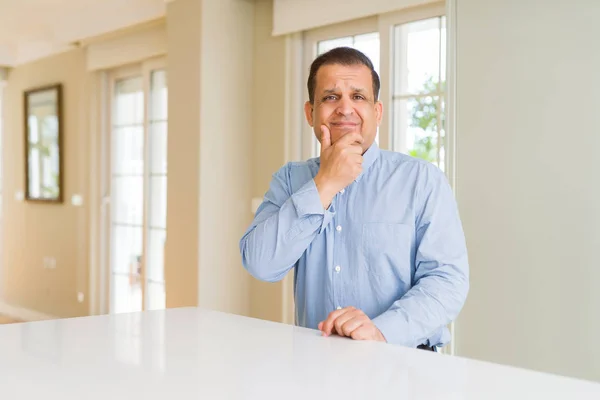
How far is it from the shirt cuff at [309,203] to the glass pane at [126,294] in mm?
4366

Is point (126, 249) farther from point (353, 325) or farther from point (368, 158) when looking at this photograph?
point (353, 325)

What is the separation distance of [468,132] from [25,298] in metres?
5.52

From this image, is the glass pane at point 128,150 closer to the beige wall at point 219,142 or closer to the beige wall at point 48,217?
the beige wall at point 48,217

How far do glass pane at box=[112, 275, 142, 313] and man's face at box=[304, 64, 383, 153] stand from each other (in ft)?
14.3

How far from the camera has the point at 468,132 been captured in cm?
314

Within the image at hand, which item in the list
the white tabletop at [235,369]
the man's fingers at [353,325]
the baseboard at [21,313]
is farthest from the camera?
the baseboard at [21,313]

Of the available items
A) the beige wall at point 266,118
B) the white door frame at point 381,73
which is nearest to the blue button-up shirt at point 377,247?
the white door frame at point 381,73

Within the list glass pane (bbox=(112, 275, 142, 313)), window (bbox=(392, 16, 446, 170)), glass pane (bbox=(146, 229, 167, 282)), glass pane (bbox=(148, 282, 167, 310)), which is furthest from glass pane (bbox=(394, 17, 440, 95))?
glass pane (bbox=(112, 275, 142, 313))

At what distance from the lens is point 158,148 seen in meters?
5.44

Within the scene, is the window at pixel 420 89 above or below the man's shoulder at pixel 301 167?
above

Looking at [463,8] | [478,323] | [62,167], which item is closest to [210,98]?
[463,8]

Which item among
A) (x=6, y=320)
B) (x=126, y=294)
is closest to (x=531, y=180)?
(x=126, y=294)

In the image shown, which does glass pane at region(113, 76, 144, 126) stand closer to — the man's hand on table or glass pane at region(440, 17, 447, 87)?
glass pane at region(440, 17, 447, 87)

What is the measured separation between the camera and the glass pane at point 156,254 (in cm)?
539
